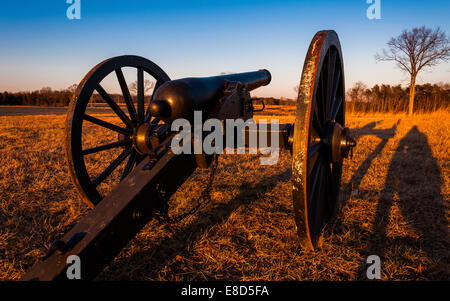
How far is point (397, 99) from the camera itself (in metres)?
20.7

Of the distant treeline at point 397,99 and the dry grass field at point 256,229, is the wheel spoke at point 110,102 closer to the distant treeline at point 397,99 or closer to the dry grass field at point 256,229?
the dry grass field at point 256,229

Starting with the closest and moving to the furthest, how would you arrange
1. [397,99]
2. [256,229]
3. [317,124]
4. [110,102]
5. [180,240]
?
1. [317,124]
2. [180,240]
3. [256,229]
4. [110,102]
5. [397,99]

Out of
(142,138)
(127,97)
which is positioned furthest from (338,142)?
(127,97)

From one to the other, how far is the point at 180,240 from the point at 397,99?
76.1ft

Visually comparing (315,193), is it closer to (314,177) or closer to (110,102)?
(314,177)

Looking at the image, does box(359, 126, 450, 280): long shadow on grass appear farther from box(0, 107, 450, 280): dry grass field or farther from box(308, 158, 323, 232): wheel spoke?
box(308, 158, 323, 232): wheel spoke

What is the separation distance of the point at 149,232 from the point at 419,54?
2378 cm

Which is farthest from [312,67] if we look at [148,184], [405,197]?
[405,197]

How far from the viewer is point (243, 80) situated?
142 inches

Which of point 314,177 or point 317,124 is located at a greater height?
point 317,124

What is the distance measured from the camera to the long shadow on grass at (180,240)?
7.17ft

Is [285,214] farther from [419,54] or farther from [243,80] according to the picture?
[419,54]

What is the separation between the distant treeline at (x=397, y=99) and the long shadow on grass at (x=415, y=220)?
37.5 ft

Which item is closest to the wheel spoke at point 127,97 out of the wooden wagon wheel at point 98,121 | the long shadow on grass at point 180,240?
the wooden wagon wheel at point 98,121
